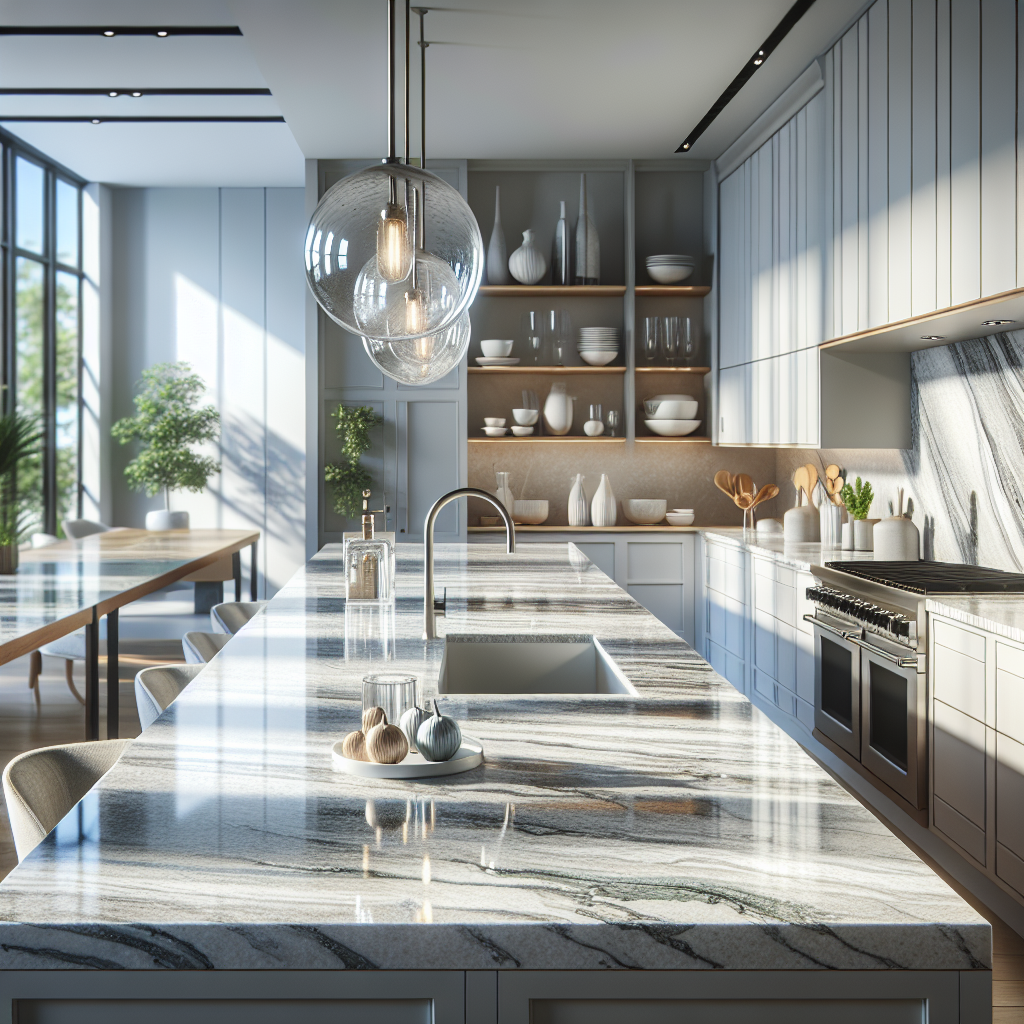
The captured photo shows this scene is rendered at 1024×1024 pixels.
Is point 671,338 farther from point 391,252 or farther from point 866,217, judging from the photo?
point 391,252

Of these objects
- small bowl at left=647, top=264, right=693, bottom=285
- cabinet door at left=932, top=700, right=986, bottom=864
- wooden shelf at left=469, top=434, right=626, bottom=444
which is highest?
small bowl at left=647, top=264, right=693, bottom=285

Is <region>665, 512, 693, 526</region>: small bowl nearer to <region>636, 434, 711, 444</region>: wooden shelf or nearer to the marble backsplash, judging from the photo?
<region>636, 434, 711, 444</region>: wooden shelf

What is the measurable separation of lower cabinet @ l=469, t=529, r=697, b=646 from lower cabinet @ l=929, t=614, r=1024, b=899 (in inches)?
119

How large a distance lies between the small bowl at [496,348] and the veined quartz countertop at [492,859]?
4.56 metres

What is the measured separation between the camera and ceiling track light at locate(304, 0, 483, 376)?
163cm

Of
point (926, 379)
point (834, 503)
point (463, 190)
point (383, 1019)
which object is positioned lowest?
point (383, 1019)

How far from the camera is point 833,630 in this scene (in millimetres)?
3588

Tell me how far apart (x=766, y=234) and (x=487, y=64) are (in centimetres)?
167

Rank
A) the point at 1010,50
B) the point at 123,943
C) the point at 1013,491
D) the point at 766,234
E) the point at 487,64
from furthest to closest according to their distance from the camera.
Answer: the point at 766,234 → the point at 487,64 → the point at 1013,491 → the point at 1010,50 → the point at 123,943

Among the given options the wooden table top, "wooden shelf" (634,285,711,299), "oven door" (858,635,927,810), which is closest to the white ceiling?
"wooden shelf" (634,285,711,299)

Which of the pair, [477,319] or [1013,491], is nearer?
[1013,491]

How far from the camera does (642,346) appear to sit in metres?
6.24

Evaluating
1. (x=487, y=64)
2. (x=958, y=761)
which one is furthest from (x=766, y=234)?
(x=958, y=761)

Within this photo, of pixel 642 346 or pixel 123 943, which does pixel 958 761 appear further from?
pixel 642 346
